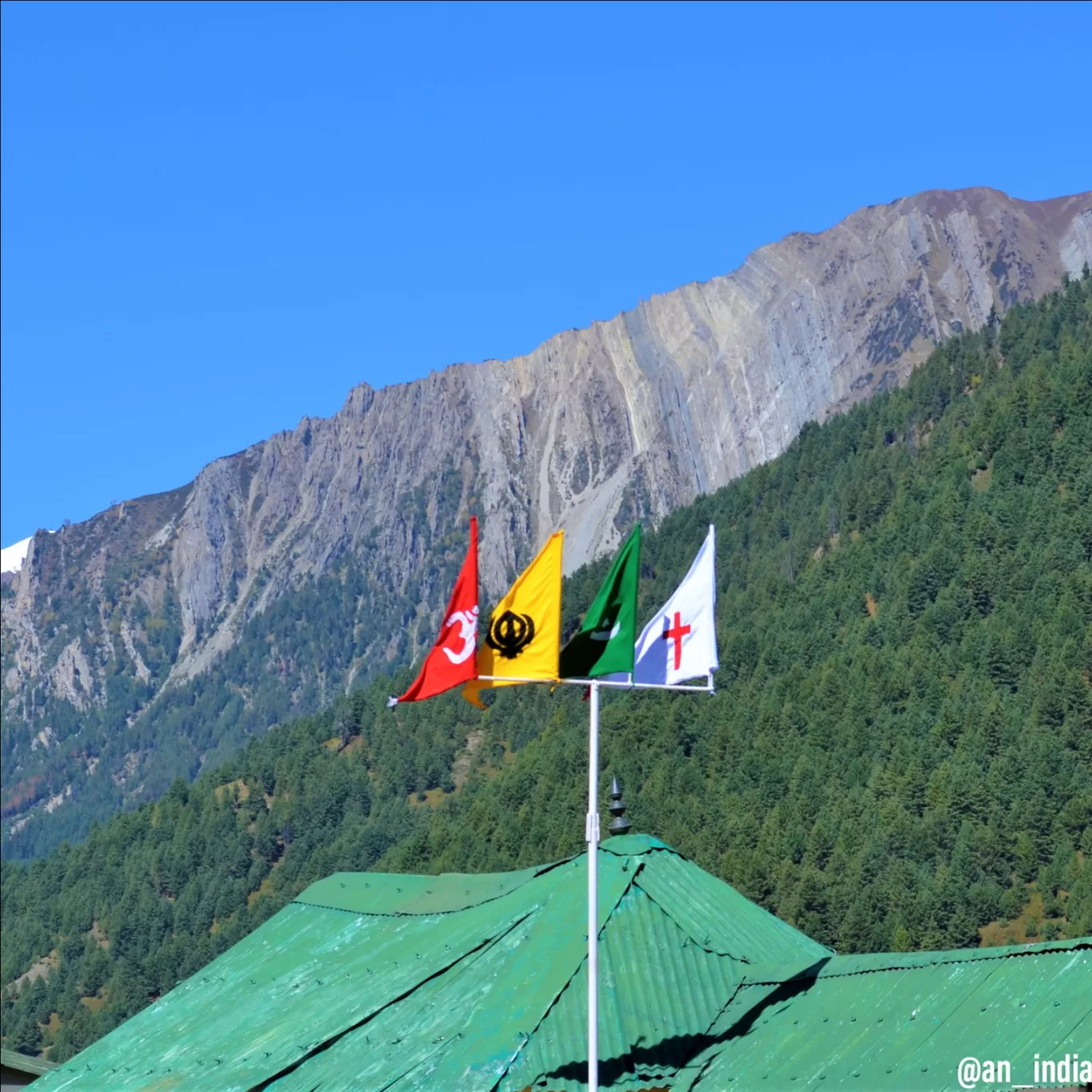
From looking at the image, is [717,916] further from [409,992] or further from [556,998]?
[409,992]

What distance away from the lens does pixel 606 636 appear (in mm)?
27344

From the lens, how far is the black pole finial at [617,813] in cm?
3222

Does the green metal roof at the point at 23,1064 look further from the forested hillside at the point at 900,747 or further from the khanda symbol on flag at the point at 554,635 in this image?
the forested hillside at the point at 900,747

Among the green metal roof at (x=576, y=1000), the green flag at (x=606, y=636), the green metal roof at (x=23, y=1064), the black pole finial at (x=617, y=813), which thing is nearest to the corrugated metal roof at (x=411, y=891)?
the green metal roof at (x=576, y=1000)

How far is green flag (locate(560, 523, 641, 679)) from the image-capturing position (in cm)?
2720

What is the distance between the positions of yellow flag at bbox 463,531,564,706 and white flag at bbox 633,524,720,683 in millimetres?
1207

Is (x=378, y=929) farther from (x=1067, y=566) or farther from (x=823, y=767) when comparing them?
(x=1067, y=566)

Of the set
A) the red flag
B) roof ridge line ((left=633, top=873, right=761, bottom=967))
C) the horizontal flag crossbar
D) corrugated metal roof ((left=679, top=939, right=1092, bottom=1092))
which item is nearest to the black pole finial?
roof ridge line ((left=633, top=873, right=761, bottom=967))

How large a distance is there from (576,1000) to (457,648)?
7.05 m

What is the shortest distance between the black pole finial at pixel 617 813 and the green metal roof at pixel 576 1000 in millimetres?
221

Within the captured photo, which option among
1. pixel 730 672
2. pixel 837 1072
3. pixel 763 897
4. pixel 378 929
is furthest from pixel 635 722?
pixel 837 1072

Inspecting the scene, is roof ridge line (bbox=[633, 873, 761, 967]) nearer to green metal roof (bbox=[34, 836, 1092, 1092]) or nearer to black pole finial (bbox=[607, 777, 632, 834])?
green metal roof (bbox=[34, 836, 1092, 1092])

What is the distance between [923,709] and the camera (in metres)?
153

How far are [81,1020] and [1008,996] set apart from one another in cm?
17195
